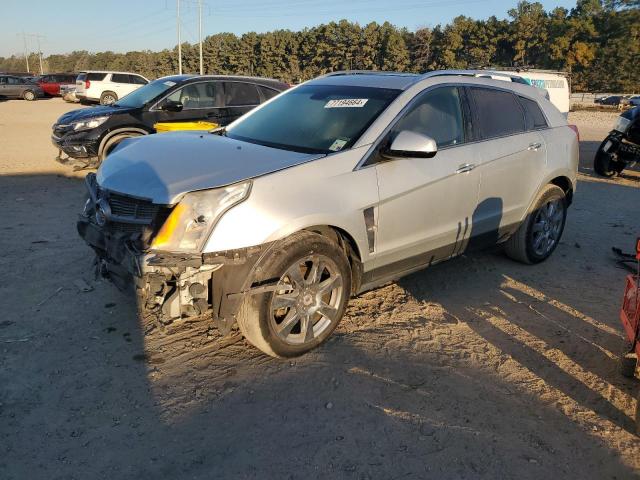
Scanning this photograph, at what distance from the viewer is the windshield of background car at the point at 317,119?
387cm

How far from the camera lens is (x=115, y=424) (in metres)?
2.88

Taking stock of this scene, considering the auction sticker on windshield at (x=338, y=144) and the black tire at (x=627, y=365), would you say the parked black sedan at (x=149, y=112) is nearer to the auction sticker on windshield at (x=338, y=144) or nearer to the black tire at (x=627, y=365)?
the auction sticker on windshield at (x=338, y=144)

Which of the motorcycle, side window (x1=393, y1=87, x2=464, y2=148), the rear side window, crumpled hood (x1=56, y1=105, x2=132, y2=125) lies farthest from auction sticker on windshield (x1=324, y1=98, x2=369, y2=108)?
the rear side window

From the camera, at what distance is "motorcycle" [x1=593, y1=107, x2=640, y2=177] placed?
10.8 meters

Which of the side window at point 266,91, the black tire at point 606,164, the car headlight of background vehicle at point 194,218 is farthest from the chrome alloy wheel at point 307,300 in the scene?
the black tire at point 606,164

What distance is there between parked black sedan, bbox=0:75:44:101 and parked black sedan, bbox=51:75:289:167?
30.4 metres

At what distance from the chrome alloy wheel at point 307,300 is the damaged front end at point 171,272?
0.31m

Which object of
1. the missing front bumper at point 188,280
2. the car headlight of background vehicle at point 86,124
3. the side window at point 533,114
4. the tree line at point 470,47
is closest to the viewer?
the missing front bumper at point 188,280

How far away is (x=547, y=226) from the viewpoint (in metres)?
5.59

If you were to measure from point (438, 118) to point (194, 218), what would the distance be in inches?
87.4

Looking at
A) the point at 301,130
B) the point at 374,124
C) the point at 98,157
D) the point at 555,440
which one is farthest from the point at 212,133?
the point at 98,157

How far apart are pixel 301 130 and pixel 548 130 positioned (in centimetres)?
277

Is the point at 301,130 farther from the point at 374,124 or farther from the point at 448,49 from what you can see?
the point at 448,49

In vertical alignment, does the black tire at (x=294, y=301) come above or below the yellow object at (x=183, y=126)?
below
